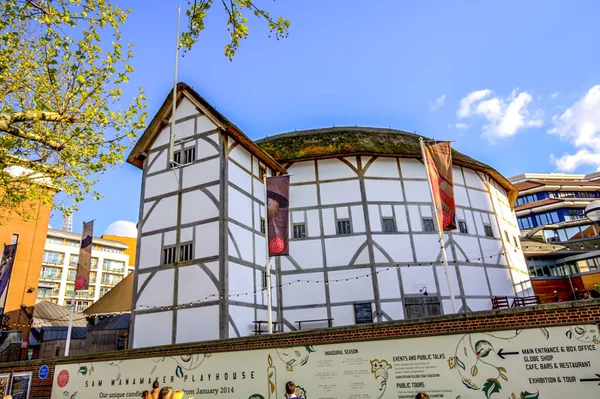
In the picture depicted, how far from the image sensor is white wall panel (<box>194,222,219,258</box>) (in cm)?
1482

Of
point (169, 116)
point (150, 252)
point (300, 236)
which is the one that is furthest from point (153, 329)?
point (169, 116)

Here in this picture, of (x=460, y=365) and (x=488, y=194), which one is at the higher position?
(x=488, y=194)

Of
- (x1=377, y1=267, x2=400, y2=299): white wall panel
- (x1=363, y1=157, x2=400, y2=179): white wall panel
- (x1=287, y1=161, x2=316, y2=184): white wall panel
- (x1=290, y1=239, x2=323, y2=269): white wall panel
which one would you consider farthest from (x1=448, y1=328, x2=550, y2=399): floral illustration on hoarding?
(x1=287, y1=161, x2=316, y2=184): white wall panel

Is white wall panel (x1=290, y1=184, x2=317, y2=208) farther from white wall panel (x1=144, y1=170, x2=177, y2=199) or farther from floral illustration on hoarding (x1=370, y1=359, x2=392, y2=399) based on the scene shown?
floral illustration on hoarding (x1=370, y1=359, x2=392, y2=399)

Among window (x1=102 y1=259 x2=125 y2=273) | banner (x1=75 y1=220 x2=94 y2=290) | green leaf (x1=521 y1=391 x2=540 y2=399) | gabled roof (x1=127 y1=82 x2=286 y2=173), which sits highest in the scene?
window (x1=102 y1=259 x2=125 y2=273)

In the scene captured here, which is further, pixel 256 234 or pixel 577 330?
pixel 256 234

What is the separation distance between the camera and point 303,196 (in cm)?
1959

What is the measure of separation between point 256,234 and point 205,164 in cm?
382

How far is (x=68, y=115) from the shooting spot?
10.4m

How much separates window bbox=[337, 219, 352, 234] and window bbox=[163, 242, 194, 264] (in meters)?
7.09

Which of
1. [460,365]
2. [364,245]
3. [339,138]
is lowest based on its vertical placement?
[460,365]

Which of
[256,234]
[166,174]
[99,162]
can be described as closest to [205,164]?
[166,174]

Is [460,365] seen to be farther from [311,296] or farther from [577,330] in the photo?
[311,296]

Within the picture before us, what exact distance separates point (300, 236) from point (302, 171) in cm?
347
